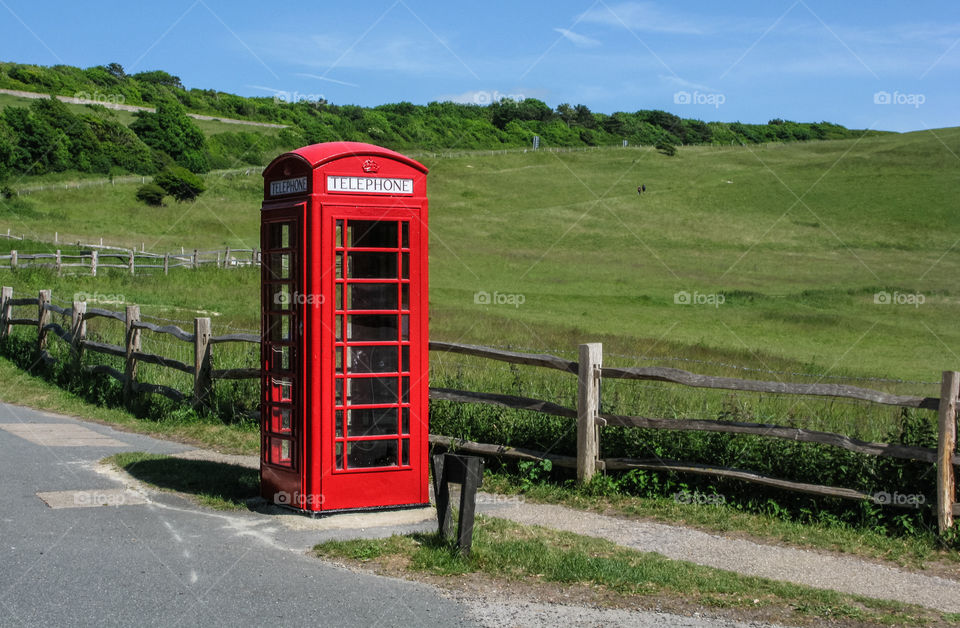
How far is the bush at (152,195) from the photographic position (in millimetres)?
71562

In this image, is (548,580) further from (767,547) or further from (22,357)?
(22,357)

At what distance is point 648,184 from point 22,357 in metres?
79.6

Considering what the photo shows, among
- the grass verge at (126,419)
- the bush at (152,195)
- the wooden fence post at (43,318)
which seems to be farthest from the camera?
the bush at (152,195)

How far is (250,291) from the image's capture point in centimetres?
3784

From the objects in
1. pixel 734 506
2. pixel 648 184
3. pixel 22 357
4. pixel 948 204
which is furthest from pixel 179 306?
pixel 648 184

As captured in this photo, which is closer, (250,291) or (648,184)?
(250,291)

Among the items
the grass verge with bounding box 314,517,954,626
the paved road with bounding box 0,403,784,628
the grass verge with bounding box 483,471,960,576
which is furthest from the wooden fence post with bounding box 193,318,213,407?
the grass verge with bounding box 314,517,954,626

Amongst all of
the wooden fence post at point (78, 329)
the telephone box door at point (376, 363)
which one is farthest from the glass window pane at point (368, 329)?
the wooden fence post at point (78, 329)

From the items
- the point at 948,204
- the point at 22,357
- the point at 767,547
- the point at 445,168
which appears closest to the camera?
the point at 767,547

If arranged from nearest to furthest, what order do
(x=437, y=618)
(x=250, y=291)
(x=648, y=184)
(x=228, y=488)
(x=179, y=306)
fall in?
1. (x=437, y=618)
2. (x=228, y=488)
3. (x=179, y=306)
4. (x=250, y=291)
5. (x=648, y=184)

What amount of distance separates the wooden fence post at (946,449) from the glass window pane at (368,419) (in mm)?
4396

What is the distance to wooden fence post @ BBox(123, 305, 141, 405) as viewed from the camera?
532 inches

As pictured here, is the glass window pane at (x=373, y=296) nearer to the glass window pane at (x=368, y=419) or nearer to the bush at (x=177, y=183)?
the glass window pane at (x=368, y=419)

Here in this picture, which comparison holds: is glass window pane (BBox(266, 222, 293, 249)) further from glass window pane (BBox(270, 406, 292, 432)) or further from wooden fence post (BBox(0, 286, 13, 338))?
wooden fence post (BBox(0, 286, 13, 338))
